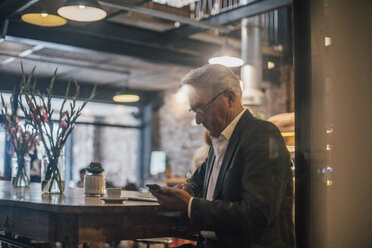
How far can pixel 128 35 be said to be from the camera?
7.14m

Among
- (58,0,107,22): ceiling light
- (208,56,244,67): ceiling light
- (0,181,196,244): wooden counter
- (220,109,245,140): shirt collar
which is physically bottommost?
(0,181,196,244): wooden counter

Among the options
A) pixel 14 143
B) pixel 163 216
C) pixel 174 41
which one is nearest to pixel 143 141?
pixel 174 41

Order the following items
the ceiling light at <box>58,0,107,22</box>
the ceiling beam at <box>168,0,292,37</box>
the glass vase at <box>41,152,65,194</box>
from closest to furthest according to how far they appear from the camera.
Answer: the glass vase at <box>41,152,65,194</box> < the ceiling light at <box>58,0,107,22</box> < the ceiling beam at <box>168,0,292,37</box>

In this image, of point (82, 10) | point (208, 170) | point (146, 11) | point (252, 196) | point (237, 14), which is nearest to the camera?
point (252, 196)

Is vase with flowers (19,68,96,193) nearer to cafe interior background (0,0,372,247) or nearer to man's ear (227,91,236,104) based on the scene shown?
cafe interior background (0,0,372,247)

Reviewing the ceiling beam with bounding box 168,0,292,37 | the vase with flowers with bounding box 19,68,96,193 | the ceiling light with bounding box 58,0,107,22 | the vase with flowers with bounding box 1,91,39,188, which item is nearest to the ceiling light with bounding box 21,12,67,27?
the ceiling light with bounding box 58,0,107,22

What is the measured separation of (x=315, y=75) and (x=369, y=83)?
1.07 ft

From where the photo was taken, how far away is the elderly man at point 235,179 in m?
1.82

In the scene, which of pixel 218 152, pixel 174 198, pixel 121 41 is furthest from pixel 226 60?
pixel 174 198

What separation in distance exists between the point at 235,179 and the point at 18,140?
2163mm

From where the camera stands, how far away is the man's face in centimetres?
215

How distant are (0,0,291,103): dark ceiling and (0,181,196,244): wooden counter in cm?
227

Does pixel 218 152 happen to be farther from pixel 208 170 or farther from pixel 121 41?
pixel 121 41

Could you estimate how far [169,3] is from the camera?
24.1ft
